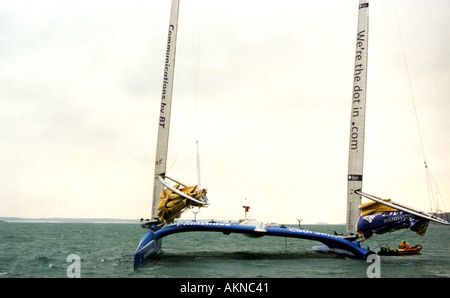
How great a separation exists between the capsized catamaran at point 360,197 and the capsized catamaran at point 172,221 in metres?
1.23

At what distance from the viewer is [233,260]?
20969mm

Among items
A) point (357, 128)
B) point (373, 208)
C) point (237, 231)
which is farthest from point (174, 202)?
point (357, 128)

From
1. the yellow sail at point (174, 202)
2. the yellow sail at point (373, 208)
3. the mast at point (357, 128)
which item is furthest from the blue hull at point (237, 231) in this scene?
the yellow sail at point (373, 208)

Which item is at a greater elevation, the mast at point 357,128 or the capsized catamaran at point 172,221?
the mast at point 357,128

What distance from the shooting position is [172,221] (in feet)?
71.4

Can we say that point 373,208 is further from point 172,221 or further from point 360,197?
point 172,221

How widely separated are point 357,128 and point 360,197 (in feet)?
12.2

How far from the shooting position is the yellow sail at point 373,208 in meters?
21.1

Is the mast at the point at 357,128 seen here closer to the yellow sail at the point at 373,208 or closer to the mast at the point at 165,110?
the yellow sail at the point at 373,208

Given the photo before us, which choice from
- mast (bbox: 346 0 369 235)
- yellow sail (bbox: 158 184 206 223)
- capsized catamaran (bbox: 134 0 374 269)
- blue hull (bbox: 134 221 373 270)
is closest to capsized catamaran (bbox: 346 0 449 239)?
mast (bbox: 346 0 369 235)
